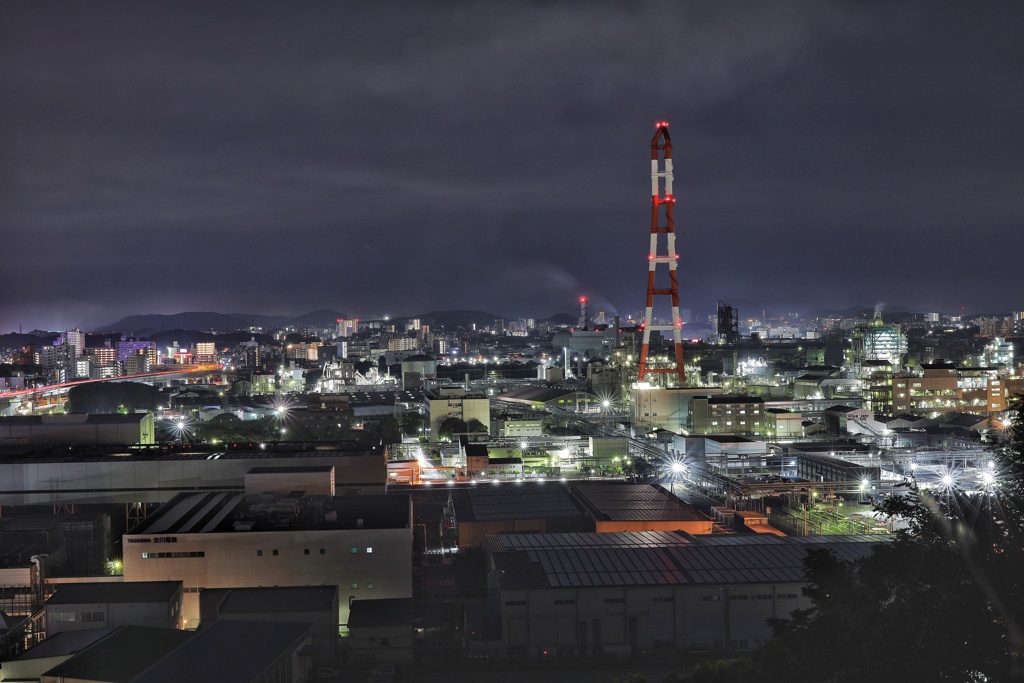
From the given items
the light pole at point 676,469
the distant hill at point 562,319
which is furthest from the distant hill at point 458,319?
the light pole at point 676,469

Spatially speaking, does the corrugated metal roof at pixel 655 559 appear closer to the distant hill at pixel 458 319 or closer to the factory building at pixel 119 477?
the factory building at pixel 119 477

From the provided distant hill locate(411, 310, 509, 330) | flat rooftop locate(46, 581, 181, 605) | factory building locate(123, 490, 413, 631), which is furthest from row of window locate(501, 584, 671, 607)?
distant hill locate(411, 310, 509, 330)

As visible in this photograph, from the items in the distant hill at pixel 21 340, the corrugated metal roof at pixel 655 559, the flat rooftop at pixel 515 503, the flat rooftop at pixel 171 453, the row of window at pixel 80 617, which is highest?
the distant hill at pixel 21 340

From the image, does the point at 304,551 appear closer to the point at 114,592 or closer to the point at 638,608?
the point at 114,592

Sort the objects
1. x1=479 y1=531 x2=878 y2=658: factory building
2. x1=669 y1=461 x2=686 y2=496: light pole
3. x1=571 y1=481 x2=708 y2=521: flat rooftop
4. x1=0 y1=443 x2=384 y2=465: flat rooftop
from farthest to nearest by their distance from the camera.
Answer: x1=669 y1=461 x2=686 y2=496: light pole < x1=0 y1=443 x2=384 y2=465: flat rooftop < x1=571 y1=481 x2=708 y2=521: flat rooftop < x1=479 y1=531 x2=878 y2=658: factory building

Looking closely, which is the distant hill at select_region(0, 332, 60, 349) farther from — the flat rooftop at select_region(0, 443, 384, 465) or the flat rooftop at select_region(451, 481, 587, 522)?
the flat rooftop at select_region(451, 481, 587, 522)

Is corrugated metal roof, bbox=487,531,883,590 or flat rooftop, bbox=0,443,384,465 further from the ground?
flat rooftop, bbox=0,443,384,465

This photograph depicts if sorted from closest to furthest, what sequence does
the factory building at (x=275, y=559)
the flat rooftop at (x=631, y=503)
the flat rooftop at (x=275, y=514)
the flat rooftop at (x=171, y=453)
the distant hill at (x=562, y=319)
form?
the factory building at (x=275, y=559), the flat rooftop at (x=275, y=514), the flat rooftop at (x=631, y=503), the flat rooftop at (x=171, y=453), the distant hill at (x=562, y=319)

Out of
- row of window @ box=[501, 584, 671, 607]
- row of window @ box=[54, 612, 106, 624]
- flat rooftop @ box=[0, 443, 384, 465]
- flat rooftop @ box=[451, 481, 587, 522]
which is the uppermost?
flat rooftop @ box=[0, 443, 384, 465]

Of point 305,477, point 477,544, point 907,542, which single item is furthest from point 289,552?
point 907,542

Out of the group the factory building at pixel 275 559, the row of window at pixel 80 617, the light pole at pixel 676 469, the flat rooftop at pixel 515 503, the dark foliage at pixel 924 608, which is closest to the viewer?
the dark foliage at pixel 924 608

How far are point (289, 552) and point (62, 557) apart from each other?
5.34 ft

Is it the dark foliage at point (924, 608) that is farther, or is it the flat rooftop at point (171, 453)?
the flat rooftop at point (171, 453)

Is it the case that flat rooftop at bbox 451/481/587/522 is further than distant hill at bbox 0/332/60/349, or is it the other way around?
distant hill at bbox 0/332/60/349
